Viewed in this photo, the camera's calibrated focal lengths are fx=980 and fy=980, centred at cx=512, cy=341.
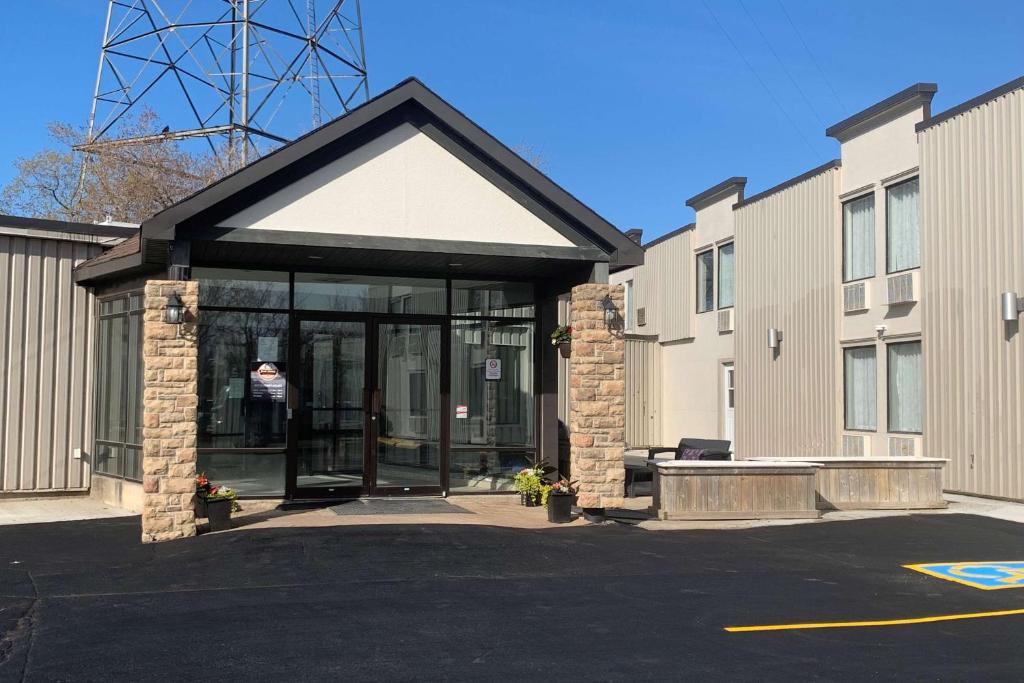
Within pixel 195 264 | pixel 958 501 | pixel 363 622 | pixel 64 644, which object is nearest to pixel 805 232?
pixel 958 501

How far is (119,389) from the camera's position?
13352 mm

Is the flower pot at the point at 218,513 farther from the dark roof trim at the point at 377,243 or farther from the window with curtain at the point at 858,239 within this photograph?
the window with curtain at the point at 858,239

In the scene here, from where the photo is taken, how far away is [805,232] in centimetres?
1930

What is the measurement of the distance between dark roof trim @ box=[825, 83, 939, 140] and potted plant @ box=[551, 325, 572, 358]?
7675 mm

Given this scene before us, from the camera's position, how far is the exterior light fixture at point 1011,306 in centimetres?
1389

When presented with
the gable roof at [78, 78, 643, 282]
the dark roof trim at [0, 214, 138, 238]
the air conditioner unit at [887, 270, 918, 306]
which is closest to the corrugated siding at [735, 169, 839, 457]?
the air conditioner unit at [887, 270, 918, 306]

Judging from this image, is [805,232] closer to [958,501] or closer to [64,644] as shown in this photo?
[958,501]

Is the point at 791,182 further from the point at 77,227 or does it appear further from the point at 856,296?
the point at 77,227

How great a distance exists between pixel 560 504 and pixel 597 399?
54.2 inches

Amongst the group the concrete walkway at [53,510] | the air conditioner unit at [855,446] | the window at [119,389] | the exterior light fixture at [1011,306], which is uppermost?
the exterior light fixture at [1011,306]

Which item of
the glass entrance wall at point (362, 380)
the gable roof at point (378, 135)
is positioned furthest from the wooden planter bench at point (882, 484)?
the gable roof at point (378, 135)

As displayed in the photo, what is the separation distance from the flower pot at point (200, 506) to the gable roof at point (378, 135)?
2.88m

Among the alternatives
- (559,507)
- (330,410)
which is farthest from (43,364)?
(559,507)

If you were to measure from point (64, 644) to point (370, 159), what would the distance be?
6.81 meters
